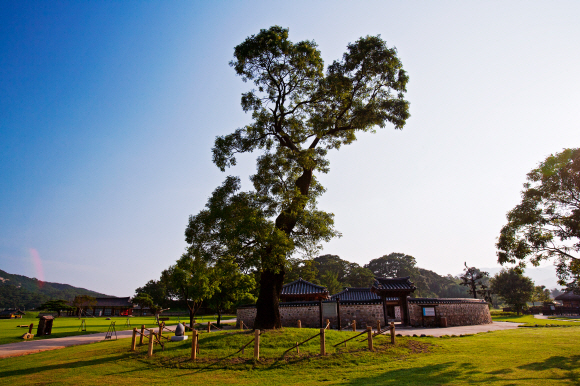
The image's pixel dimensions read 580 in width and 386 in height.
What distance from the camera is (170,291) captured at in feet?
229

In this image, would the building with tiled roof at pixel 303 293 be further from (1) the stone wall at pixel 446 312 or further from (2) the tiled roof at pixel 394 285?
(1) the stone wall at pixel 446 312

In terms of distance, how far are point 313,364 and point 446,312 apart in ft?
62.0

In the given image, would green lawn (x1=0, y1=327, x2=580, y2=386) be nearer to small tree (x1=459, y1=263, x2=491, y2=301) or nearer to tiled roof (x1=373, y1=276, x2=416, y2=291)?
tiled roof (x1=373, y1=276, x2=416, y2=291)

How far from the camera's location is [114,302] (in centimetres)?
7056

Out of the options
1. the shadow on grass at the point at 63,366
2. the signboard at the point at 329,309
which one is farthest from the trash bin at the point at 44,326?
the signboard at the point at 329,309

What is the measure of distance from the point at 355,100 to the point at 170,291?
2639 inches

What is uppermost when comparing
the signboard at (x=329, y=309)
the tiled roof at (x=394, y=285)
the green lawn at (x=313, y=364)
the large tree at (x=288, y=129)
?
the large tree at (x=288, y=129)

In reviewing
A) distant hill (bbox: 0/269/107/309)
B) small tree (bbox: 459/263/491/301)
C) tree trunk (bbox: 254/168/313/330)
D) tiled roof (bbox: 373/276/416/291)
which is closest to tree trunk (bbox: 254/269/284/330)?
tree trunk (bbox: 254/168/313/330)

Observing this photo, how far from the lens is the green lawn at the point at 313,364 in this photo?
8828 millimetres

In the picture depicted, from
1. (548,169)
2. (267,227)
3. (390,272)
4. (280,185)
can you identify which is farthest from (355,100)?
(390,272)

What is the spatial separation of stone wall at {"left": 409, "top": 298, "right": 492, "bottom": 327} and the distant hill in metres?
112

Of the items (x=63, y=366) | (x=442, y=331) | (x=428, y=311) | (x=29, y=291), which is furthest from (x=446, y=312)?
(x=29, y=291)

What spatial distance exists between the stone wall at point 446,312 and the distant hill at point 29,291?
112322mm

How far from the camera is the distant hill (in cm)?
9500
